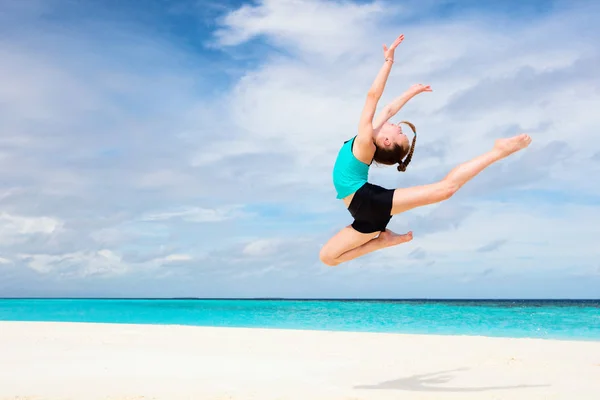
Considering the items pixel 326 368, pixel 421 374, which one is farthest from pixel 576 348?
pixel 326 368

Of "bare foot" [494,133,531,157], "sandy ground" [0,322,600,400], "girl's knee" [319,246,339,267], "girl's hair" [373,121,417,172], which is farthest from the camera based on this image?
"sandy ground" [0,322,600,400]

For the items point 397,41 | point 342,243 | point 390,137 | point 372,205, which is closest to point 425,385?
point 342,243

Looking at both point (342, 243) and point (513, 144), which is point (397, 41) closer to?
point (513, 144)

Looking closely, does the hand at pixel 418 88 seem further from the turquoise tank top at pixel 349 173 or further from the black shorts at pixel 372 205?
the black shorts at pixel 372 205

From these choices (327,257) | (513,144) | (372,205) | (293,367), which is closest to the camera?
(513,144)

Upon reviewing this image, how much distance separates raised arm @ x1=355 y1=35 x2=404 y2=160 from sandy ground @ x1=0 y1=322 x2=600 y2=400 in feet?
9.76

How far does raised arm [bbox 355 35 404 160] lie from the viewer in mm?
5422

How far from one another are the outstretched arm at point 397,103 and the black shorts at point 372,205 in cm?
69

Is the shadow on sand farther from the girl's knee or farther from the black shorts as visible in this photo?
the black shorts

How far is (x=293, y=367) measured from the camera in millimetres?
9273

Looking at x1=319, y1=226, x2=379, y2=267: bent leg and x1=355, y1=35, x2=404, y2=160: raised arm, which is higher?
x1=355, y1=35, x2=404, y2=160: raised arm

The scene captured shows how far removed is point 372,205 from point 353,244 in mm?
586

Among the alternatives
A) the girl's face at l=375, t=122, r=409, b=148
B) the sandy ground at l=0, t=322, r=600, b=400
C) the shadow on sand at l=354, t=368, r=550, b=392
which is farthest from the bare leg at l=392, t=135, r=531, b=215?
the shadow on sand at l=354, t=368, r=550, b=392

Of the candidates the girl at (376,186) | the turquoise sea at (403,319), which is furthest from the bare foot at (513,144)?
the turquoise sea at (403,319)
